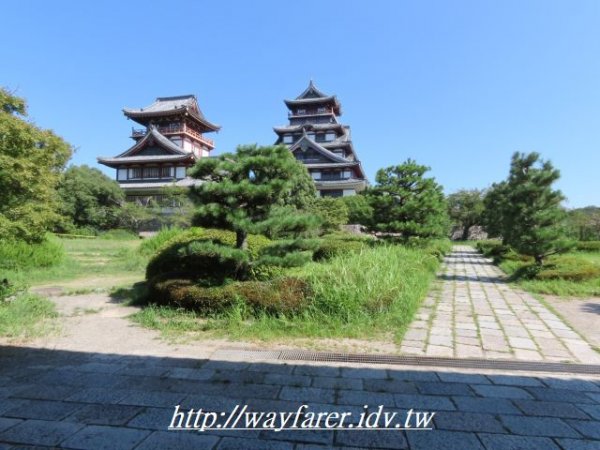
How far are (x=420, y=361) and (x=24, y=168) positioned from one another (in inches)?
244

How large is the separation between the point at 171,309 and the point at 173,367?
7.11 feet

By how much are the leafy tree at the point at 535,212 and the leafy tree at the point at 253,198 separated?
6000 millimetres

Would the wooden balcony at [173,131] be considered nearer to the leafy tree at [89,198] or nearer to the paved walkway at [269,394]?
the leafy tree at [89,198]

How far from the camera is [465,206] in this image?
37.6 meters

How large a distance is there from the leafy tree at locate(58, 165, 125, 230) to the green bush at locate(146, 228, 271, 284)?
68.3ft

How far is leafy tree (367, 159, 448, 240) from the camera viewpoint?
10945mm

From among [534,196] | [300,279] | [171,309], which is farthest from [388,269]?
[534,196]

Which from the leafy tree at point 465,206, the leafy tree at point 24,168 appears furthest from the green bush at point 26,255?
the leafy tree at point 465,206

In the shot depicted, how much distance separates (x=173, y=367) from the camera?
128 inches

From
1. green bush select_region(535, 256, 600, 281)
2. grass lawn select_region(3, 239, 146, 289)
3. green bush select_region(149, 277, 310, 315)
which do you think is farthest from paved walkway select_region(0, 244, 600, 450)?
grass lawn select_region(3, 239, 146, 289)

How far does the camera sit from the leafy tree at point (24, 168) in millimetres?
5285

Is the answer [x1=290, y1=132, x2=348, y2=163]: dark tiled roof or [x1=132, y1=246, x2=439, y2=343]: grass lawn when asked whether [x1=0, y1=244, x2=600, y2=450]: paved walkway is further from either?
[x1=290, y1=132, x2=348, y2=163]: dark tiled roof

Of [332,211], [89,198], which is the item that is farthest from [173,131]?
[332,211]

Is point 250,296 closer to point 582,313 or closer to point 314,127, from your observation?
point 582,313
